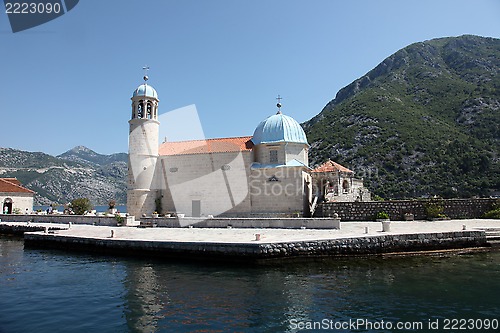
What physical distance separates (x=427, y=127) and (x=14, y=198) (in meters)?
73.0

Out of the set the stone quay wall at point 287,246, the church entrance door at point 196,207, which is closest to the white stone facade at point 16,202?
the church entrance door at point 196,207

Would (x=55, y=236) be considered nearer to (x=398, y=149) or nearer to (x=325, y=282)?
(x=325, y=282)

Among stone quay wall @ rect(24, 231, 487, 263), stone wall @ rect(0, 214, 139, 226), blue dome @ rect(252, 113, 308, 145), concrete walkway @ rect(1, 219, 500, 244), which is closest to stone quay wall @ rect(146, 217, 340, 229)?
concrete walkway @ rect(1, 219, 500, 244)

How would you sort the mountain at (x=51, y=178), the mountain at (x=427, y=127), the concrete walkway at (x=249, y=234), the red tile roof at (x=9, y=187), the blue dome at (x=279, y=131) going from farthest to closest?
1. the mountain at (x=51, y=178)
2. the mountain at (x=427, y=127)
3. the red tile roof at (x=9, y=187)
4. the blue dome at (x=279, y=131)
5. the concrete walkway at (x=249, y=234)

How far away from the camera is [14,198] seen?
38000 mm

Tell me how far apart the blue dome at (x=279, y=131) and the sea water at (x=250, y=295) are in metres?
14.4

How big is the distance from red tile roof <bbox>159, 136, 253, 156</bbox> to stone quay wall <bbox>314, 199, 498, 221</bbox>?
9179 mm

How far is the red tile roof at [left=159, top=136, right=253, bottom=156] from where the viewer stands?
30.1m

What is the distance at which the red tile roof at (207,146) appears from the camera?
30.1 meters

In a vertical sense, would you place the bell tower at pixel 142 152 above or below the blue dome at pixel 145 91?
below

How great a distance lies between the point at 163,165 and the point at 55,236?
41.6 ft

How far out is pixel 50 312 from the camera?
9500mm

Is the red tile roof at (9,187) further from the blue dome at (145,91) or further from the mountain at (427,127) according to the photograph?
the mountain at (427,127)

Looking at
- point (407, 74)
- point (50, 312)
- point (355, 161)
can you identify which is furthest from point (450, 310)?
point (407, 74)
